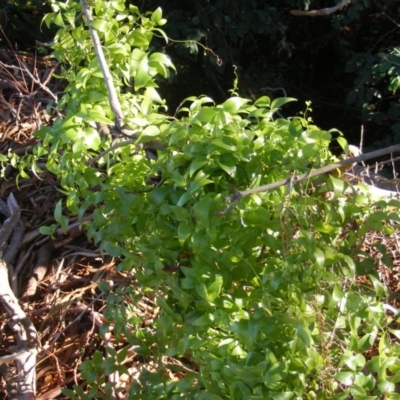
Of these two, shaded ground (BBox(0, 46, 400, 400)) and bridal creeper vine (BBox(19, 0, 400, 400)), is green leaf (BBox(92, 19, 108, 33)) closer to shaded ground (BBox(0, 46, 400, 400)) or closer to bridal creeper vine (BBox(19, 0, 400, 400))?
bridal creeper vine (BBox(19, 0, 400, 400))

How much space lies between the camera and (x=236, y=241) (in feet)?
5.49

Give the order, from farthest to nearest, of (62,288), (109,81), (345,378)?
(62,288)
(109,81)
(345,378)

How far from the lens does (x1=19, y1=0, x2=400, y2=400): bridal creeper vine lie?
1.59 metres

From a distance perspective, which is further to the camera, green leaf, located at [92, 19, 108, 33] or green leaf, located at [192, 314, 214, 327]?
green leaf, located at [92, 19, 108, 33]

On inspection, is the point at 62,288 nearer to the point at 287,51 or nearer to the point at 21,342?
the point at 21,342

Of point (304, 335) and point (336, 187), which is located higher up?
point (336, 187)

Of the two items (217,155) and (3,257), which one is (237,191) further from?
(3,257)

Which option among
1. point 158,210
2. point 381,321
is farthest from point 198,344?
point 381,321

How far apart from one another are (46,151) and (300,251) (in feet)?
2.57

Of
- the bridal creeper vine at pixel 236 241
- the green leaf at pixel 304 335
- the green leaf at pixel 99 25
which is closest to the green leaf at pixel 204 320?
the bridal creeper vine at pixel 236 241

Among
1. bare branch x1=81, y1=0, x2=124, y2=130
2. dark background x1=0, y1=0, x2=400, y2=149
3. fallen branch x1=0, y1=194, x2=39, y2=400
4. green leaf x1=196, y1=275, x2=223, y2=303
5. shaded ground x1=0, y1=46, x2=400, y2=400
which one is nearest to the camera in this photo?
green leaf x1=196, y1=275, x2=223, y2=303

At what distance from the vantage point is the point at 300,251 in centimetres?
162

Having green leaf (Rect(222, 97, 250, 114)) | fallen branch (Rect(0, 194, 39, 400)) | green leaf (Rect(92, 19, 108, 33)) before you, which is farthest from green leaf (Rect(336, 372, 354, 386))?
fallen branch (Rect(0, 194, 39, 400))

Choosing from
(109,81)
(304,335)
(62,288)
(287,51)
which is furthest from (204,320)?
(287,51)
